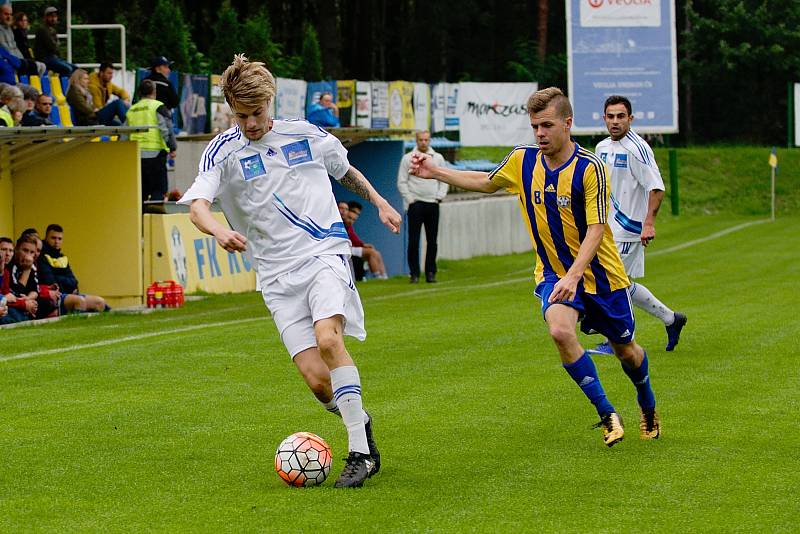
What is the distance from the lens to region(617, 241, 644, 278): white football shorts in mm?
12273

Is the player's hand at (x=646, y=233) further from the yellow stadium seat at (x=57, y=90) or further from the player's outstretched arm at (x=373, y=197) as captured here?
the yellow stadium seat at (x=57, y=90)

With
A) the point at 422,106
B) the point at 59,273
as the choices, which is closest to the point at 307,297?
the point at 59,273

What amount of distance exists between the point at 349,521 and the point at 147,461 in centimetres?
188

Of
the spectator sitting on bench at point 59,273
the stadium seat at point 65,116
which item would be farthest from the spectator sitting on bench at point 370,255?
the spectator sitting on bench at point 59,273

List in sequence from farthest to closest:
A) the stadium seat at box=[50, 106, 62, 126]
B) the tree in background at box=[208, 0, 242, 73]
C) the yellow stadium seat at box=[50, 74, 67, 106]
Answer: the tree in background at box=[208, 0, 242, 73], the yellow stadium seat at box=[50, 74, 67, 106], the stadium seat at box=[50, 106, 62, 126]

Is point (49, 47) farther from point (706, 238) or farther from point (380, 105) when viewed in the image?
point (706, 238)

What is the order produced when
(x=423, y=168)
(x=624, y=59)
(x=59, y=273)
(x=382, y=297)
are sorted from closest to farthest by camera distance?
(x=423, y=168), (x=59, y=273), (x=382, y=297), (x=624, y=59)

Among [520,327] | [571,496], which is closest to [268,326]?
[520,327]

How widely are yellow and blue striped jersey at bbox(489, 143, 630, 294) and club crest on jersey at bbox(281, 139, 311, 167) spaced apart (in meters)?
1.30

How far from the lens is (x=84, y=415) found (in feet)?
30.3

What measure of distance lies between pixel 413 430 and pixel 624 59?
24555mm

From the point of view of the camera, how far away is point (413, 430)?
844 cm

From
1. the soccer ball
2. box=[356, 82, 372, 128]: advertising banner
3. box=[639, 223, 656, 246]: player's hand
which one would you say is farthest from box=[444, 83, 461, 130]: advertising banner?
the soccer ball

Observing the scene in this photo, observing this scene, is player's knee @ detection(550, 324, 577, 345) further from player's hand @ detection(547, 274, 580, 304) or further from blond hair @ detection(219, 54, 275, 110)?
blond hair @ detection(219, 54, 275, 110)
